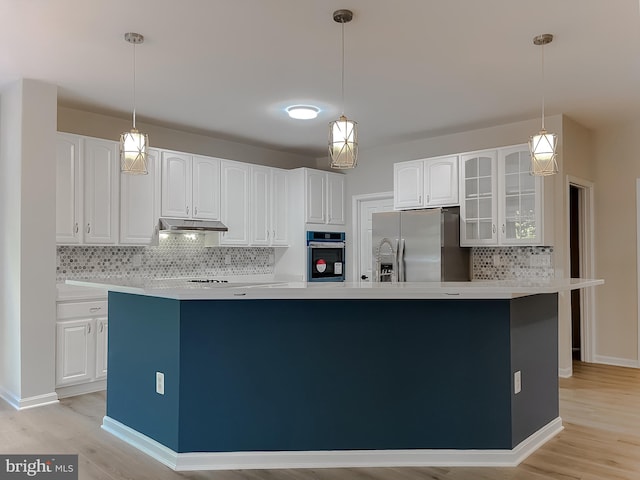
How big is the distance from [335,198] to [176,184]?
2215 mm

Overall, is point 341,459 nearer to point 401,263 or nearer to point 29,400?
point 29,400

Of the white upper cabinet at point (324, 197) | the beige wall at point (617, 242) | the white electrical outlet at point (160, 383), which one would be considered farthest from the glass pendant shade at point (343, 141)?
the beige wall at point (617, 242)

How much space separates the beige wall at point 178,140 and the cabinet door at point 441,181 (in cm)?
212

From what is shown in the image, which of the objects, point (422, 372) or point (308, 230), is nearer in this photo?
point (422, 372)

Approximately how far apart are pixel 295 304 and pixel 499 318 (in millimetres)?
1163

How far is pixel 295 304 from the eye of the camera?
2902 mm

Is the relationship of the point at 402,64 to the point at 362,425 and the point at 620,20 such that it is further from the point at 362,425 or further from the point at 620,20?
the point at 362,425

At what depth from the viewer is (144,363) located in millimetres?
3158

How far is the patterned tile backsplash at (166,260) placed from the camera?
189 inches

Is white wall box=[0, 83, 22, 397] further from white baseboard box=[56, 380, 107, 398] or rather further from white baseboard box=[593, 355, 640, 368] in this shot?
white baseboard box=[593, 355, 640, 368]

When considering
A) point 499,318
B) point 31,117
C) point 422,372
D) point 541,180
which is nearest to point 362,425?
point 422,372

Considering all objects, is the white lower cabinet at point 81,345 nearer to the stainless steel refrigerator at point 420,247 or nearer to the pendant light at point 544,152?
the stainless steel refrigerator at point 420,247

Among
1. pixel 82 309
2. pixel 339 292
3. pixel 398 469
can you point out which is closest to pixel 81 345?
pixel 82 309

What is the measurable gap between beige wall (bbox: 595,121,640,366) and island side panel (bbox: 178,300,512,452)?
334cm
